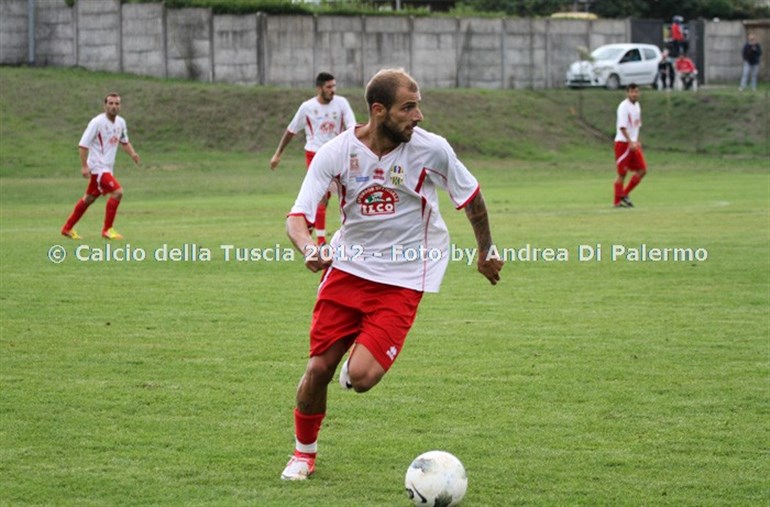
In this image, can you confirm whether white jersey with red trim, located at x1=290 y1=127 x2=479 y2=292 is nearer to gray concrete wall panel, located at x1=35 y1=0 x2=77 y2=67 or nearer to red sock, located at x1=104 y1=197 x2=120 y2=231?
red sock, located at x1=104 y1=197 x2=120 y2=231

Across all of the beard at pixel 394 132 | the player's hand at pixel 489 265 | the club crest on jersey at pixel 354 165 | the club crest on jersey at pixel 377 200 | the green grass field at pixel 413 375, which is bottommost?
the green grass field at pixel 413 375

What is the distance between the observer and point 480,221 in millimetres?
7250

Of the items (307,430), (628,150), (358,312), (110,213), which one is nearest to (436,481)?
(307,430)

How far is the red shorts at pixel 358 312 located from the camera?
692 centimetres

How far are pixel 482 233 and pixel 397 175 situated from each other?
62 cm

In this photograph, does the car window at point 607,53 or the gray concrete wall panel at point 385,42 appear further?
the car window at point 607,53

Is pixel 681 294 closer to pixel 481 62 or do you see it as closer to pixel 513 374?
pixel 513 374

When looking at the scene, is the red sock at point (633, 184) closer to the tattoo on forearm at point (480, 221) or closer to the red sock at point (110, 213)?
the red sock at point (110, 213)

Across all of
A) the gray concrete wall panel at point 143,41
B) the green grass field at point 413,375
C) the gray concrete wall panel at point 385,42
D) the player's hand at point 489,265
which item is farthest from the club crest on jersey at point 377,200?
the gray concrete wall panel at point 385,42

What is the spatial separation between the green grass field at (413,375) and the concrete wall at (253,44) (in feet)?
81.0

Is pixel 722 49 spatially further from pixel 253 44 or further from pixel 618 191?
pixel 618 191

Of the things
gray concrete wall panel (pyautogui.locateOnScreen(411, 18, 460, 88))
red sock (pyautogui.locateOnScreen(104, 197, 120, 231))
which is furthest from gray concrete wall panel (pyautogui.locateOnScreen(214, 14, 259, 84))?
red sock (pyautogui.locateOnScreen(104, 197, 120, 231))

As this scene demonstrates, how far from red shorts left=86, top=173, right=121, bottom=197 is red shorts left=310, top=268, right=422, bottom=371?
13613 millimetres

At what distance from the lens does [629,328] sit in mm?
11547
